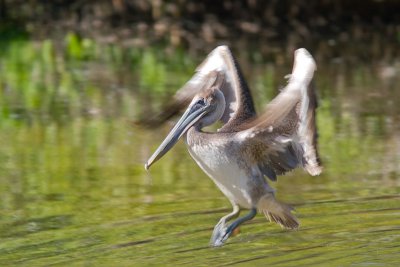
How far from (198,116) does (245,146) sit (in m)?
0.36

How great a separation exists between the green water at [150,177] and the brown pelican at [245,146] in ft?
0.90

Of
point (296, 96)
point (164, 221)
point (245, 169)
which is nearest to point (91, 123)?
point (164, 221)

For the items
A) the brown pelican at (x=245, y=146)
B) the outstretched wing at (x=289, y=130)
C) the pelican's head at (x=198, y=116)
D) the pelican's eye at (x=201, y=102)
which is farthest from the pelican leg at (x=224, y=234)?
the pelican's eye at (x=201, y=102)

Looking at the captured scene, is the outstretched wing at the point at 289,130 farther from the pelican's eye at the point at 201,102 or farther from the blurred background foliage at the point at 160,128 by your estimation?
the blurred background foliage at the point at 160,128

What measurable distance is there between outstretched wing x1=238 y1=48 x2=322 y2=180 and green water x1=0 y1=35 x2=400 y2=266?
0.52 m

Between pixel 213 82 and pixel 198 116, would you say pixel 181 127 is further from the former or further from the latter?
pixel 213 82

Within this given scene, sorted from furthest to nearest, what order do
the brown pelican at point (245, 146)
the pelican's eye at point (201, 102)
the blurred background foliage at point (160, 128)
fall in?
the blurred background foliage at point (160, 128) → the pelican's eye at point (201, 102) → the brown pelican at point (245, 146)

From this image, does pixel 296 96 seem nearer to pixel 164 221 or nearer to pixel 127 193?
pixel 164 221

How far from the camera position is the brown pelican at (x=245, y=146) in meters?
6.84

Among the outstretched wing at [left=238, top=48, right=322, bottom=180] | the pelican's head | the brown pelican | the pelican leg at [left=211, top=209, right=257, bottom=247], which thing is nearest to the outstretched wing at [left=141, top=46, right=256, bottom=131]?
the brown pelican

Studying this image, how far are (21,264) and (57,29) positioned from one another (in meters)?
10.3

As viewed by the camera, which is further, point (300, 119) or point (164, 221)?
point (164, 221)

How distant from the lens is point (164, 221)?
798cm

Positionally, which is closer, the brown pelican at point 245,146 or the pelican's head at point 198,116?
the brown pelican at point 245,146
